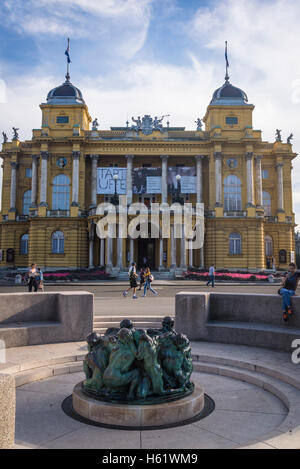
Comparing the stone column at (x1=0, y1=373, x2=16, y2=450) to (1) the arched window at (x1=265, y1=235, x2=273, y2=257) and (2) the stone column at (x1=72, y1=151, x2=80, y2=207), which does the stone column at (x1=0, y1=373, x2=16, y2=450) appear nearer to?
(2) the stone column at (x1=72, y1=151, x2=80, y2=207)

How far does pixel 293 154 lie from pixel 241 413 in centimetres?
4875

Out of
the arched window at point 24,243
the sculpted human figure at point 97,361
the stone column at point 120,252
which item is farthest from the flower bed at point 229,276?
the sculpted human figure at point 97,361

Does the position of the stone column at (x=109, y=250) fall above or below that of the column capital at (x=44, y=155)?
below

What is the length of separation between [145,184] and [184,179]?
15.5 feet

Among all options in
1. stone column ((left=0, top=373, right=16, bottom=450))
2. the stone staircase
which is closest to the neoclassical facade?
the stone staircase

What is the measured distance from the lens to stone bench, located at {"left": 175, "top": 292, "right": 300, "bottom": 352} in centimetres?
853

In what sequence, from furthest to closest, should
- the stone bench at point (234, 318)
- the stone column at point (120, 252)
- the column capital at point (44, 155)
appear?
1. the column capital at point (44, 155)
2. the stone column at point (120, 252)
3. the stone bench at point (234, 318)

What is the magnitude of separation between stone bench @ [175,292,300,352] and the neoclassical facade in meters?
32.0

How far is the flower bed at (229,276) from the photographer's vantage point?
33.7 meters

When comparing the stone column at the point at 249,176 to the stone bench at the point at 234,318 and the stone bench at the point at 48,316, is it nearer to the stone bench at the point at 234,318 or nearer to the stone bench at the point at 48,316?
the stone bench at the point at 234,318

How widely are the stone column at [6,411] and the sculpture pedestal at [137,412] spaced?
1.62 m

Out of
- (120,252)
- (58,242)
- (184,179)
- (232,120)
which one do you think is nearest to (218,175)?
Answer: (184,179)

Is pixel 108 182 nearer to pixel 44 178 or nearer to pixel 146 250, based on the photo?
pixel 44 178
